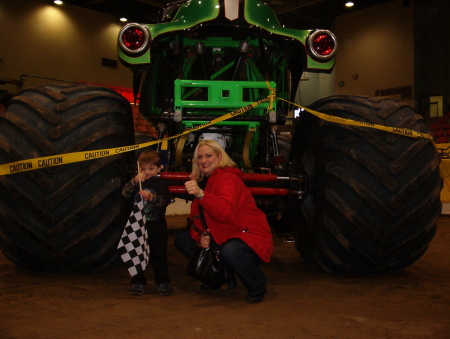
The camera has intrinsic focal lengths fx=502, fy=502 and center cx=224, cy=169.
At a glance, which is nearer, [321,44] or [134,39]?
[134,39]

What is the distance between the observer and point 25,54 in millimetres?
19797

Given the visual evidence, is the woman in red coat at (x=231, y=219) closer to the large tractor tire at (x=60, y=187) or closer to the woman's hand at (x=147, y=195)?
the woman's hand at (x=147, y=195)

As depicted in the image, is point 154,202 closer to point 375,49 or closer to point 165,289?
point 165,289

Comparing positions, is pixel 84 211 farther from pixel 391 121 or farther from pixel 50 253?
pixel 391 121

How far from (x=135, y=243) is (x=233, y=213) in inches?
25.6

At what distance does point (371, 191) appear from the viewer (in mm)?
3227

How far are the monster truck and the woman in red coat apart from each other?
0.71 ft

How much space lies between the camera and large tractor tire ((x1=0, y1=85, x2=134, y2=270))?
3084 mm

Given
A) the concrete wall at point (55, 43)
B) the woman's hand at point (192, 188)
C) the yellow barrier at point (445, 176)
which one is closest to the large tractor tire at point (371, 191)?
the woman's hand at point (192, 188)

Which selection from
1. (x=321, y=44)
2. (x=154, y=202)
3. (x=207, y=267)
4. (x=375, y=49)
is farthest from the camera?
(x=375, y=49)

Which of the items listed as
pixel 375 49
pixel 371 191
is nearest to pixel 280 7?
pixel 375 49

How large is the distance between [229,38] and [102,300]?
7.95 ft

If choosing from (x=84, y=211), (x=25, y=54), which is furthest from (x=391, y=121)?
(x=25, y=54)

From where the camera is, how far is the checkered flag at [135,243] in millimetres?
3148
